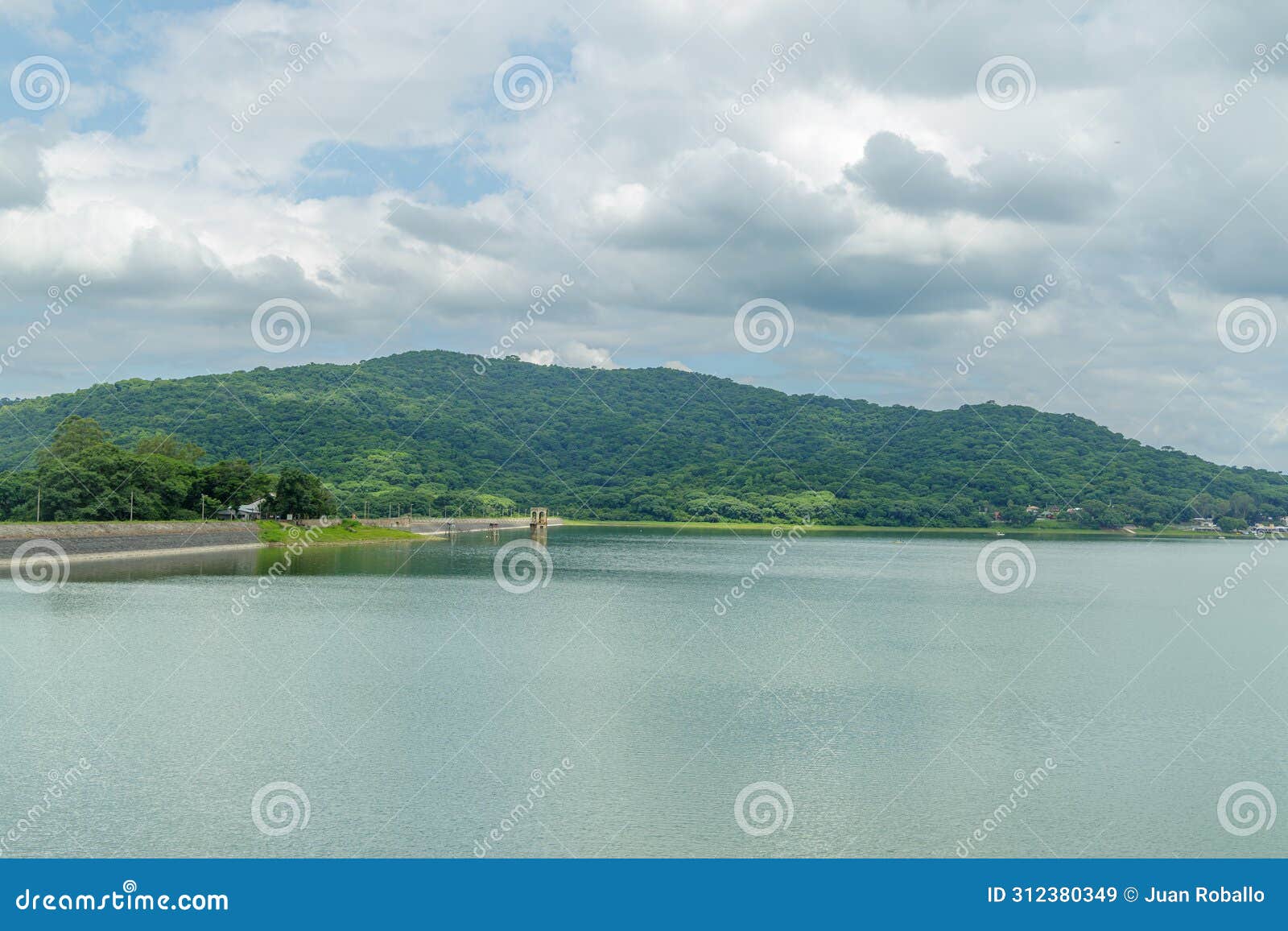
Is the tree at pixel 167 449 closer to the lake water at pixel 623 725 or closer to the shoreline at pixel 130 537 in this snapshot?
the shoreline at pixel 130 537

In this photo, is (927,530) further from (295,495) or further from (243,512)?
(243,512)

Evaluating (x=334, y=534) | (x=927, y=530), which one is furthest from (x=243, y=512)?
(x=927, y=530)

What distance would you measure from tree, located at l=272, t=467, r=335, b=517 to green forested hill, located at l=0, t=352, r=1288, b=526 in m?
25.1

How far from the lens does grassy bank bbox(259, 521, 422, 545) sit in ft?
244

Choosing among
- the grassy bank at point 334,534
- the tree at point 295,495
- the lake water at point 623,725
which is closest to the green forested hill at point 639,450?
the grassy bank at point 334,534

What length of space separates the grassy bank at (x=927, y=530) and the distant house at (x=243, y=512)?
57148 millimetres

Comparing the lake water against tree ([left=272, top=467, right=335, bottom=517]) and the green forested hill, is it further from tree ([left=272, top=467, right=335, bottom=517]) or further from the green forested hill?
the green forested hill

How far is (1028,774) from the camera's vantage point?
56.7 ft

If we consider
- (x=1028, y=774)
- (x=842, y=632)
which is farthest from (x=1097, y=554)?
(x=1028, y=774)

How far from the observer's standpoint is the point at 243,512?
76500 millimetres

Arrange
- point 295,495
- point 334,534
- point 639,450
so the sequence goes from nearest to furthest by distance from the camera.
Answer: point 295,495 → point 334,534 → point 639,450

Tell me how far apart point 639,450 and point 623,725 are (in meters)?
121

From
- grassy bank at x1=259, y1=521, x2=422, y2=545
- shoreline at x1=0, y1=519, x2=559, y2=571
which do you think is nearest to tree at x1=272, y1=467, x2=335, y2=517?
grassy bank at x1=259, y1=521, x2=422, y2=545

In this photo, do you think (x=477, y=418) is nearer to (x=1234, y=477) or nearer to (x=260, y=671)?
(x=1234, y=477)
